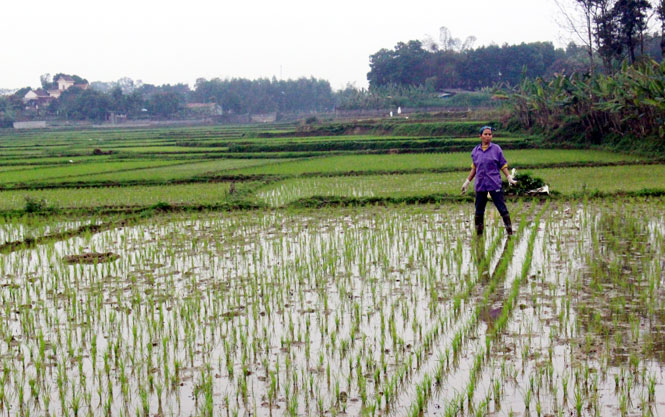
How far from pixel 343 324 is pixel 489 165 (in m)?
3.11

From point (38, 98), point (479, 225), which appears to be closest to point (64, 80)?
point (38, 98)

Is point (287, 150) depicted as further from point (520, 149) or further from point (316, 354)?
point (316, 354)

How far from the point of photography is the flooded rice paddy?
3367mm

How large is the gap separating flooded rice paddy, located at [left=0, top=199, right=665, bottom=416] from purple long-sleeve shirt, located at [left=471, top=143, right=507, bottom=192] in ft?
1.83

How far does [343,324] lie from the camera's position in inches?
177

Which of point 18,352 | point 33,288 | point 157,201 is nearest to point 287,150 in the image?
point 157,201

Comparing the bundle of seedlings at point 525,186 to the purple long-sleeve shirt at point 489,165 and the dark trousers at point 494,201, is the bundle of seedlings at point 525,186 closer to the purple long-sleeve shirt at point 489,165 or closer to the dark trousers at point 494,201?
the dark trousers at point 494,201

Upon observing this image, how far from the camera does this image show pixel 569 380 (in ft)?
11.3

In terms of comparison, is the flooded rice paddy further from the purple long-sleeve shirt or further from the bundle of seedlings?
the bundle of seedlings

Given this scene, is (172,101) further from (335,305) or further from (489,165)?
(335,305)

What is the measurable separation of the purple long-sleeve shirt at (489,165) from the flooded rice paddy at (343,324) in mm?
557

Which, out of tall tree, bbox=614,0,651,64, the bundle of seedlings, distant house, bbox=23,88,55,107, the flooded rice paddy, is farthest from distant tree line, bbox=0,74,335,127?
the flooded rice paddy

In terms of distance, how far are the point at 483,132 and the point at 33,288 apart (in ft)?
13.0

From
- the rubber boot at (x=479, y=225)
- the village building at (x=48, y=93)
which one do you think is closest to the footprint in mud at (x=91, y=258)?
the rubber boot at (x=479, y=225)
